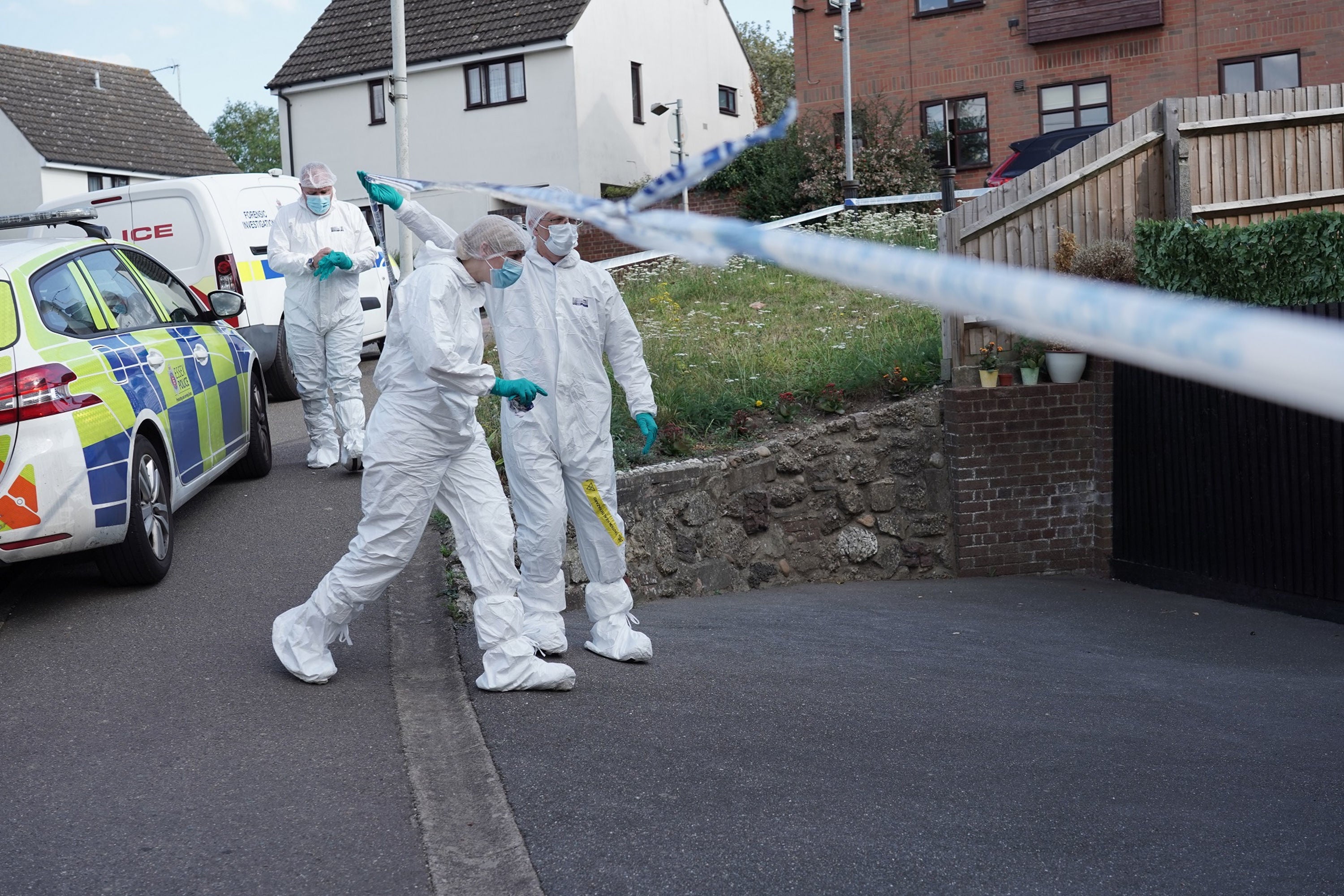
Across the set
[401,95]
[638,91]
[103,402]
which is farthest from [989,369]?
[638,91]

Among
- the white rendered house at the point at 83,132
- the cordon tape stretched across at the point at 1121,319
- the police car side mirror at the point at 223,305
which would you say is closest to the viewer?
the cordon tape stretched across at the point at 1121,319

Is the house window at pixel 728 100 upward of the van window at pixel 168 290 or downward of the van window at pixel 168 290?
upward

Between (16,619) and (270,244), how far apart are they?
3290 millimetres

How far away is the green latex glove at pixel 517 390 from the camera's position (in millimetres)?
5000

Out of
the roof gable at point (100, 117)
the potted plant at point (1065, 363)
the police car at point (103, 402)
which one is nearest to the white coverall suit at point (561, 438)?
the police car at point (103, 402)

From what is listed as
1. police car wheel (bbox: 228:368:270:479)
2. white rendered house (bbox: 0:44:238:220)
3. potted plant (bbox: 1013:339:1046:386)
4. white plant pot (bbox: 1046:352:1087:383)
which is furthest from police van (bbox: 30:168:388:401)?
white rendered house (bbox: 0:44:238:220)

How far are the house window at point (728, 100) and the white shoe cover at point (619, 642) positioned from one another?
28981 millimetres

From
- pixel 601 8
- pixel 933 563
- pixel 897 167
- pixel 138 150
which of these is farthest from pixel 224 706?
pixel 138 150

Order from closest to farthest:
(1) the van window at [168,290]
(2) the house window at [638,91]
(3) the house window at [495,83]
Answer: (1) the van window at [168,290] < (3) the house window at [495,83] < (2) the house window at [638,91]

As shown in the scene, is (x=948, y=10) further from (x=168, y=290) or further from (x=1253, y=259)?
(x=168, y=290)

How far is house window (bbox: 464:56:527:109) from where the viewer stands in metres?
27.1

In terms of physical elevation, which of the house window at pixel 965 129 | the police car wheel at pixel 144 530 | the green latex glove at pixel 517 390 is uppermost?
the house window at pixel 965 129

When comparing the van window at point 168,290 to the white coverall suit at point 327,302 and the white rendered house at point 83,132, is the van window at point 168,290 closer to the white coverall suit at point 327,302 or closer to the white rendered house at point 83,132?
the white coverall suit at point 327,302

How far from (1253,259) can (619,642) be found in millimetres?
5695
